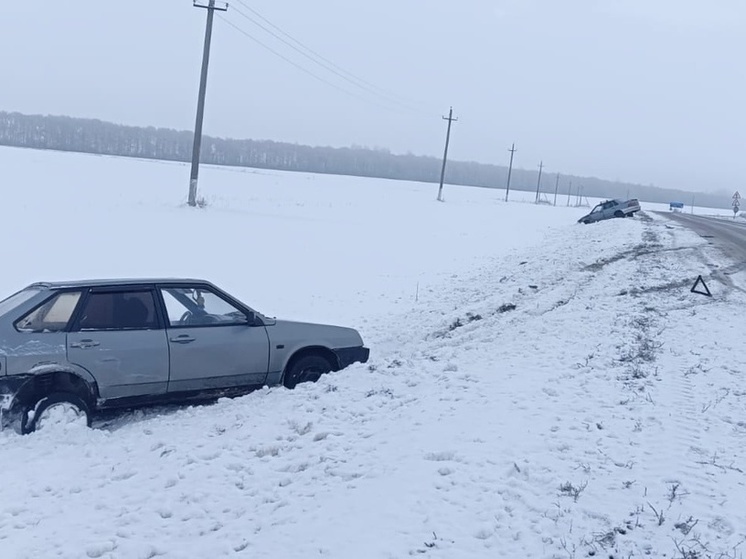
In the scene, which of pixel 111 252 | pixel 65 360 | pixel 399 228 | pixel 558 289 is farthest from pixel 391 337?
pixel 399 228

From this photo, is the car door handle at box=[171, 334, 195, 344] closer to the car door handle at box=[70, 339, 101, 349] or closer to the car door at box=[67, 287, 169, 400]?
the car door at box=[67, 287, 169, 400]

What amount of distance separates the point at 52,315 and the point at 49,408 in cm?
91

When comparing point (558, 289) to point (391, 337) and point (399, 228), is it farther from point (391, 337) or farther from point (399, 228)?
point (399, 228)

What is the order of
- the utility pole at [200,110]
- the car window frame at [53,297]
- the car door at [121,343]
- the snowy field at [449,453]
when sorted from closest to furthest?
the snowy field at [449,453] → the car window frame at [53,297] → the car door at [121,343] → the utility pole at [200,110]

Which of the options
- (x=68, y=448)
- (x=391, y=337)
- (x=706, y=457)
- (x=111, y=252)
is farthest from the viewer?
(x=111, y=252)

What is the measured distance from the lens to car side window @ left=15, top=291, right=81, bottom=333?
21.4 feet

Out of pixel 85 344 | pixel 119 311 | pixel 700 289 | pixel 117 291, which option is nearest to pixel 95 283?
pixel 117 291

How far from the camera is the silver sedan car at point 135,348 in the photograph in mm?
6340

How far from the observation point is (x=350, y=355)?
8398 millimetres

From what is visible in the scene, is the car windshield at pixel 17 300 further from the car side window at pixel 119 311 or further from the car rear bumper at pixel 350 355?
the car rear bumper at pixel 350 355

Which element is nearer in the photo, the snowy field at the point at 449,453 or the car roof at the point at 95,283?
the snowy field at the point at 449,453

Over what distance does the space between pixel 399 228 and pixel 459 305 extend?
53.8 feet

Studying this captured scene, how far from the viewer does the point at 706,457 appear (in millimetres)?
5469

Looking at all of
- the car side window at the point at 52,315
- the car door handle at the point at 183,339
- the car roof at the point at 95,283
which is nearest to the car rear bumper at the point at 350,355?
Result: the car door handle at the point at 183,339
